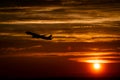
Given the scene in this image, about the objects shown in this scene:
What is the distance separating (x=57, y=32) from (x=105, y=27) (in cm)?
394

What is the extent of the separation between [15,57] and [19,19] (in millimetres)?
14678

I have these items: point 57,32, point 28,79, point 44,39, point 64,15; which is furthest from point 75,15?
point 28,79

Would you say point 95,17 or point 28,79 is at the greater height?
point 95,17

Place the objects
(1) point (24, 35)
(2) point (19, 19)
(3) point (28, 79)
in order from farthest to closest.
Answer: (2) point (19, 19) < (1) point (24, 35) < (3) point (28, 79)

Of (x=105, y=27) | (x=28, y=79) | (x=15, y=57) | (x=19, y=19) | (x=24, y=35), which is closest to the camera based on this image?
(x=28, y=79)

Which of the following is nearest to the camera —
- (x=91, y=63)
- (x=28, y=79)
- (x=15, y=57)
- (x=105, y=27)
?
(x=28, y=79)

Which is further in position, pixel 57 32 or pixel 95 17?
pixel 95 17

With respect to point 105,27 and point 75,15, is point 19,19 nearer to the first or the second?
point 75,15

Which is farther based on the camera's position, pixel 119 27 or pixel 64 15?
pixel 64 15

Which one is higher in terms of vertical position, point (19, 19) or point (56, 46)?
point (19, 19)

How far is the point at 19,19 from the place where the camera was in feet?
159

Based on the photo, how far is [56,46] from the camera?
36.8 meters

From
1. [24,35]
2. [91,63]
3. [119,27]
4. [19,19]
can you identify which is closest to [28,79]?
[91,63]

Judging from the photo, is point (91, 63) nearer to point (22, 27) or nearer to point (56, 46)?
point (56, 46)
